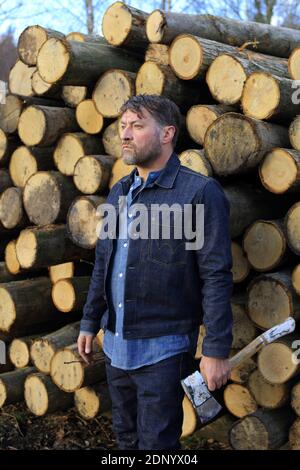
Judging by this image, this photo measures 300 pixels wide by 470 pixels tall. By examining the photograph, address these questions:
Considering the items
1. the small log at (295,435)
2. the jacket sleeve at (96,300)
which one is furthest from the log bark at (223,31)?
the small log at (295,435)

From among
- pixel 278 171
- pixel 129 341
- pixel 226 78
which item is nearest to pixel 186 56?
pixel 226 78

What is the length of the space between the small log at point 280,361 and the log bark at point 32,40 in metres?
2.44

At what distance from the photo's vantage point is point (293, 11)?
1469cm

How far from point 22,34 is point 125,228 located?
84.8 inches

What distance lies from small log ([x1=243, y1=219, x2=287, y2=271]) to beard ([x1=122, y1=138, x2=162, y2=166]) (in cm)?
82

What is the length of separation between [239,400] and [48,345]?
1248mm

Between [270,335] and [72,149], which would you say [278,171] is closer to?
[270,335]

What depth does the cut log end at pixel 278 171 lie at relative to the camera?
9.16 ft

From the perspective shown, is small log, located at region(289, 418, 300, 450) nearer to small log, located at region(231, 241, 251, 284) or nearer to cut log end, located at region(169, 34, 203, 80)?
small log, located at region(231, 241, 251, 284)

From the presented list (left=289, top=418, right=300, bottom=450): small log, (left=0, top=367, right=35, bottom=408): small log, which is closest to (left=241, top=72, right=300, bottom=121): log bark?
(left=289, top=418, right=300, bottom=450): small log

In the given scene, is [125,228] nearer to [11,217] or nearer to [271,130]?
[271,130]

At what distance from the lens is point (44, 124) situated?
3.67 meters

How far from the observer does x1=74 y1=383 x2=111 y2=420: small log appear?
12.0 ft
